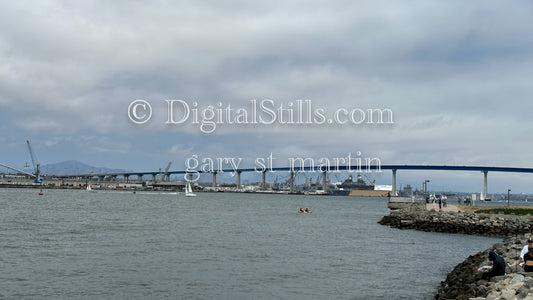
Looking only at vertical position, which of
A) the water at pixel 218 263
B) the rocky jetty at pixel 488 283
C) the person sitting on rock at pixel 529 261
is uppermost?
the person sitting on rock at pixel 529 261

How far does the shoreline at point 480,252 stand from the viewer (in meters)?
13.7

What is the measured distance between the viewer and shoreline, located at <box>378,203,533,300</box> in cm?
1370

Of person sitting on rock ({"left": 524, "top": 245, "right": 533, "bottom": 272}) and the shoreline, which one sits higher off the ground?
person sitting on rock ({"left": 524, "top": 245, "right": 533, "bottom": 272})

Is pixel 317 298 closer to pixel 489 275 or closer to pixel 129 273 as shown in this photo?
pixel 489 275

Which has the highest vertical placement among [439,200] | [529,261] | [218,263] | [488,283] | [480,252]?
[529,261]

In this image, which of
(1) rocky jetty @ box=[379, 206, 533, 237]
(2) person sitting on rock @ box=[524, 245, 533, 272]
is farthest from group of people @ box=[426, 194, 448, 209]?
(2) person sitting on rock @ box=[524, 245, 533, 272]

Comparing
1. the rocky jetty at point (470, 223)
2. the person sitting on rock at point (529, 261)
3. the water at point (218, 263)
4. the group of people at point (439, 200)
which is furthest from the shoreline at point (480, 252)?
the group of people at point (439, 200)

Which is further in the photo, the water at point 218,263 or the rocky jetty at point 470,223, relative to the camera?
the rocky jetty at point 470,223

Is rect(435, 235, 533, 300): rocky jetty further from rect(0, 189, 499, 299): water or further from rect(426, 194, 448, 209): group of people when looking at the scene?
rect(426, 194, 448, 209): group of people

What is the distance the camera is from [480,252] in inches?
936

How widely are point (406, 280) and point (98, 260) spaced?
44.1 ft

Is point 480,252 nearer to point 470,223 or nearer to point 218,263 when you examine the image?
point 218,263

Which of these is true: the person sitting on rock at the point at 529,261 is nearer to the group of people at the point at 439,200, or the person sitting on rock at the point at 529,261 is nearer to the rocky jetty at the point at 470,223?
the rocky jetty at the point at 470,223

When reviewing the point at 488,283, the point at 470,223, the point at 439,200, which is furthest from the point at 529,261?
the point at 439,200
